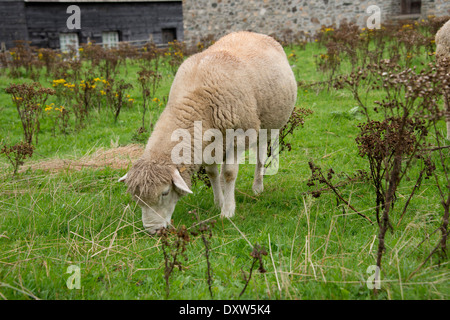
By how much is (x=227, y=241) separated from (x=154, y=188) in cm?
79

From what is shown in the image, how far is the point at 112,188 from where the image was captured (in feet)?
16.5

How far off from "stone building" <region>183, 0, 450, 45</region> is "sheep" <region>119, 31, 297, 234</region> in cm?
1214

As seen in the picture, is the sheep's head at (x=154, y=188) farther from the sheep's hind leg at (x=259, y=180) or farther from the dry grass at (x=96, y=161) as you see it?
the dry grass at (x=96, y=161)

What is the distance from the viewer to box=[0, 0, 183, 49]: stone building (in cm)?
2016

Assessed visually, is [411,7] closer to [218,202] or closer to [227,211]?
[218,202]

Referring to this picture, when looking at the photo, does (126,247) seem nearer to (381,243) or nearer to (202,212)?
(202,212)

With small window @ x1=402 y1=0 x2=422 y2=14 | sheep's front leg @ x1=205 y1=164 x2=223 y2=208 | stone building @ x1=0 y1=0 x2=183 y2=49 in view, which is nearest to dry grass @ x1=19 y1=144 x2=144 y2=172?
sheep's front leg @ x1=205 y1=164 x2=223 y2=208

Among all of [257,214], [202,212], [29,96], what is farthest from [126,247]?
[29,96]

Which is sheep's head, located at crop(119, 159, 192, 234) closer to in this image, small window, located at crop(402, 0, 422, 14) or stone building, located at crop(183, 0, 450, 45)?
stone building, located at crop(183, 0, 450, 45)

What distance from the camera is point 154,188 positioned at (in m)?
3.54

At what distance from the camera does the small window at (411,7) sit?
16.2 meters

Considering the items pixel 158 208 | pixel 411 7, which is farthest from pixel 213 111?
pixel 411 7

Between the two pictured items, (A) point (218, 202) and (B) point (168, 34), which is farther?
(B) point (168, 34)
